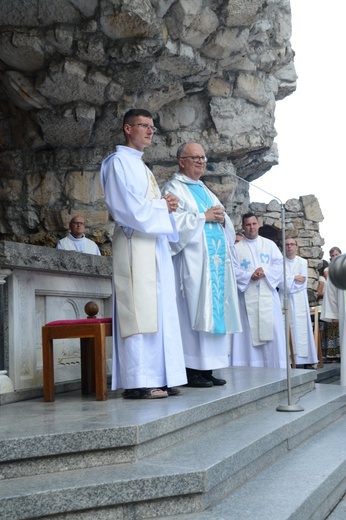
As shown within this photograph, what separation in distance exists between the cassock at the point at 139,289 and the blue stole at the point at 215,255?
2.31 feet

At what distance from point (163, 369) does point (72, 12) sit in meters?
5.74

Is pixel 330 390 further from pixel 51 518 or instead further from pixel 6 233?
pixel 6 233

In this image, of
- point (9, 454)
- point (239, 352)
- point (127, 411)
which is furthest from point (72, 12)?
point (9, 454)

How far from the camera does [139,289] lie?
457cm

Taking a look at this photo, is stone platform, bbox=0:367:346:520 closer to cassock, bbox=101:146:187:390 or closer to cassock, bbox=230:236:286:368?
cassock, bbox=101:146:187:390

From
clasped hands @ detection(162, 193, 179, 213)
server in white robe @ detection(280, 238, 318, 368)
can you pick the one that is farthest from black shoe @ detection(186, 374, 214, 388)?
server in white robe @ detection(280, 238, 318, 368)

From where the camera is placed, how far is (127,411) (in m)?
3.87

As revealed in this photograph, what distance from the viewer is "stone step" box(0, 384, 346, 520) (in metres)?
2.78

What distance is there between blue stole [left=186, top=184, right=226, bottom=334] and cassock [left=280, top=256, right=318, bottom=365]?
448cm

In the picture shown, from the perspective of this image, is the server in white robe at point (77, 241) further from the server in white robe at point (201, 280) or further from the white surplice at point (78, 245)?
the server in white robe at point (201, 280)

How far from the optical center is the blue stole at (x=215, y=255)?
535 cm

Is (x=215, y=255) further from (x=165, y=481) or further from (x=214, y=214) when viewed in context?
(x=165, y=481)

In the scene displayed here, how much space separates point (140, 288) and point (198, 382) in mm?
1063

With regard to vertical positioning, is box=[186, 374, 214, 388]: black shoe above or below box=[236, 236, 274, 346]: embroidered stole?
below
